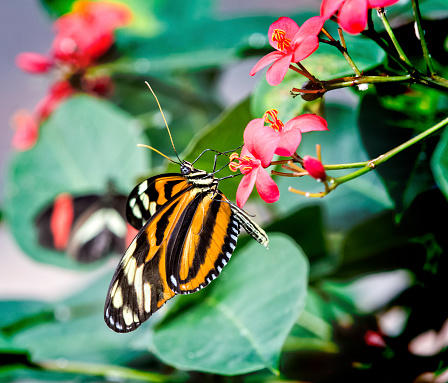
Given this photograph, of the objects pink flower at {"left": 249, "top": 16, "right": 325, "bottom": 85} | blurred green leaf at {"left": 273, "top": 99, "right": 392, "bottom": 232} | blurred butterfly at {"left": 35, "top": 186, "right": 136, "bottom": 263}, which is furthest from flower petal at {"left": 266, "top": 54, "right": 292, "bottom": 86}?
blurred butterfly at {"left": 35, "top": 186, "right": 136, "bottom": 263}

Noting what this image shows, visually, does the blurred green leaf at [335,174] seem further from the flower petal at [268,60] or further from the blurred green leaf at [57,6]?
the blurred green leaf at [57,6]

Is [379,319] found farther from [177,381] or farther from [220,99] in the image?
[220,99]

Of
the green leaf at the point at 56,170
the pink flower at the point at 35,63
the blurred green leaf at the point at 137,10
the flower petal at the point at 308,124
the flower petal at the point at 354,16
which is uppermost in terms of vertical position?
the blurred green leaf at the point at 137,10

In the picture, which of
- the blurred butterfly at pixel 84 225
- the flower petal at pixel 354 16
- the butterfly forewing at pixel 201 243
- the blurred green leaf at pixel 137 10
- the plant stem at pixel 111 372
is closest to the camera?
the flower petal at pixel 354 16

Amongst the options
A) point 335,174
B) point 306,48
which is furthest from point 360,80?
point 335,174

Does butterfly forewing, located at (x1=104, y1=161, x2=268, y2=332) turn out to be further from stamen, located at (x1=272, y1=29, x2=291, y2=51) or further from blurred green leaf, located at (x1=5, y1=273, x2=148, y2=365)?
blurred green leaf, located at (x1=5, y1=273, x2=148, y2=365)

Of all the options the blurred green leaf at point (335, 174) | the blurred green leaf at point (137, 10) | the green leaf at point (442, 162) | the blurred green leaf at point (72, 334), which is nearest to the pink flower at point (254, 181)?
the green leaf at point (442, 162)
